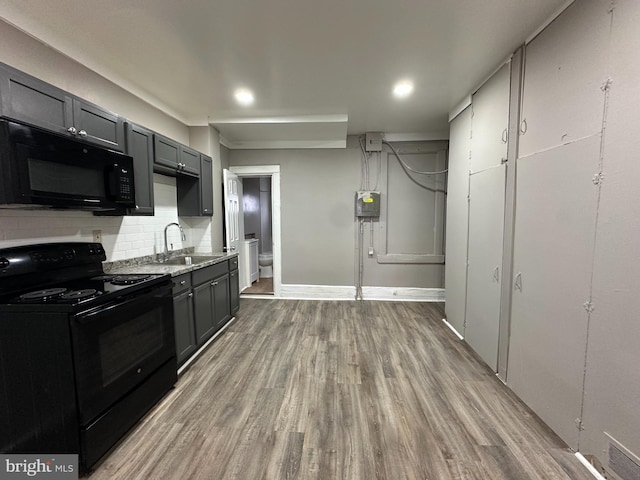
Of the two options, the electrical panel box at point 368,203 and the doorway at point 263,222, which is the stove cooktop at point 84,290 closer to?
the doorway at point 263,222

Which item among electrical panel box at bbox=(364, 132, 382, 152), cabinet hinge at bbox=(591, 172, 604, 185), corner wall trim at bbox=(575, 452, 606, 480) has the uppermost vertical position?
electrical panel box at bbox=(364, 132, 382, 152)

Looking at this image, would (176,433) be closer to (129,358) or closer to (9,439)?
(129,358)

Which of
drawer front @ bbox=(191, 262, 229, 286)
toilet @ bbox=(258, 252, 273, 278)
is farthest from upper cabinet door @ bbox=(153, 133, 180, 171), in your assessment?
toilet @ bbox=(258, 252, 273, 278)

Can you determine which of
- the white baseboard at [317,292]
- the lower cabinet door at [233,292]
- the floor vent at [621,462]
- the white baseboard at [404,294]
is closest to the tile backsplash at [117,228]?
the lower cabinet door at [233,292]

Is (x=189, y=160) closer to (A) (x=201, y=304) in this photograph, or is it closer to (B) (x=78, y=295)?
(A) (x=201, y=304)

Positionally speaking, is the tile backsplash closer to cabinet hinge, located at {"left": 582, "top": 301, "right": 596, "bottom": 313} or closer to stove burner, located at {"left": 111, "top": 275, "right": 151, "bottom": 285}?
stove burner, located at {"left": 111, "top": 275, "right": 151, "bottom": 285}

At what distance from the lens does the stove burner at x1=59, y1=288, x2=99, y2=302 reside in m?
1.43

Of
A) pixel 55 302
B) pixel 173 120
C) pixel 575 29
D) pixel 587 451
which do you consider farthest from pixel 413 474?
pixel 173 120

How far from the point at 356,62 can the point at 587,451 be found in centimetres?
308

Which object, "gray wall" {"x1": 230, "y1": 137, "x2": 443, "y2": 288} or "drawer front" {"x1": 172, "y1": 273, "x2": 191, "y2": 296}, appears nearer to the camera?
"drawer front" {"x1": 172, "y1": 273, "x2": 191, "y2": 296}

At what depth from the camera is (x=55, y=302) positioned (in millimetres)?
1383

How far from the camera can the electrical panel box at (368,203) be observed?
4.33 meters

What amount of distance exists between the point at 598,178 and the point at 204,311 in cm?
325

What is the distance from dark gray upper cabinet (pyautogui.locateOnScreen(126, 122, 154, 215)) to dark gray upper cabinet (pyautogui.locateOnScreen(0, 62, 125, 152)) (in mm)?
119
